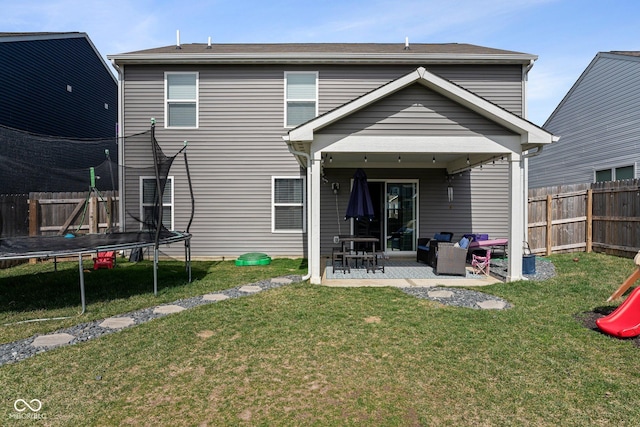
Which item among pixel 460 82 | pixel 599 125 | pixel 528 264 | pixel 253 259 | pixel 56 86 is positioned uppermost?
pixel 56 86

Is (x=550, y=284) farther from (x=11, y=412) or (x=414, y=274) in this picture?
(x=11, y=412)

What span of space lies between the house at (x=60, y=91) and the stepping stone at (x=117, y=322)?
407cm

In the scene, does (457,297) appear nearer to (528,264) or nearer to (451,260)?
(451,260)

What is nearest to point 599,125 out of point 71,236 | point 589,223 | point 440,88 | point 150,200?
point 589,223

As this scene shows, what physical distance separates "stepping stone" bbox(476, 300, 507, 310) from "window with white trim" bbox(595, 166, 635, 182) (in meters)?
9.83

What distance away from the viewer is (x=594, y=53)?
13.8m

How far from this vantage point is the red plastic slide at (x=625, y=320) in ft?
13.3

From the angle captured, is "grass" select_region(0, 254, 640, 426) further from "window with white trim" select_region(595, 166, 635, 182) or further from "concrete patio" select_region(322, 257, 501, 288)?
"window with white trim" select_region(595, 166, 635, 182)

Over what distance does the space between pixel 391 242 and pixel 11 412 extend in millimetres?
8505

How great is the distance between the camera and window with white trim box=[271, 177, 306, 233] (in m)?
9.73

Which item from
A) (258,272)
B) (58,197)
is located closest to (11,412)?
(258,272)

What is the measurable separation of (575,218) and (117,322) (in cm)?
1081

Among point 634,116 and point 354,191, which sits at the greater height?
point 634,116

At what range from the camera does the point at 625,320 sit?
418 cm
